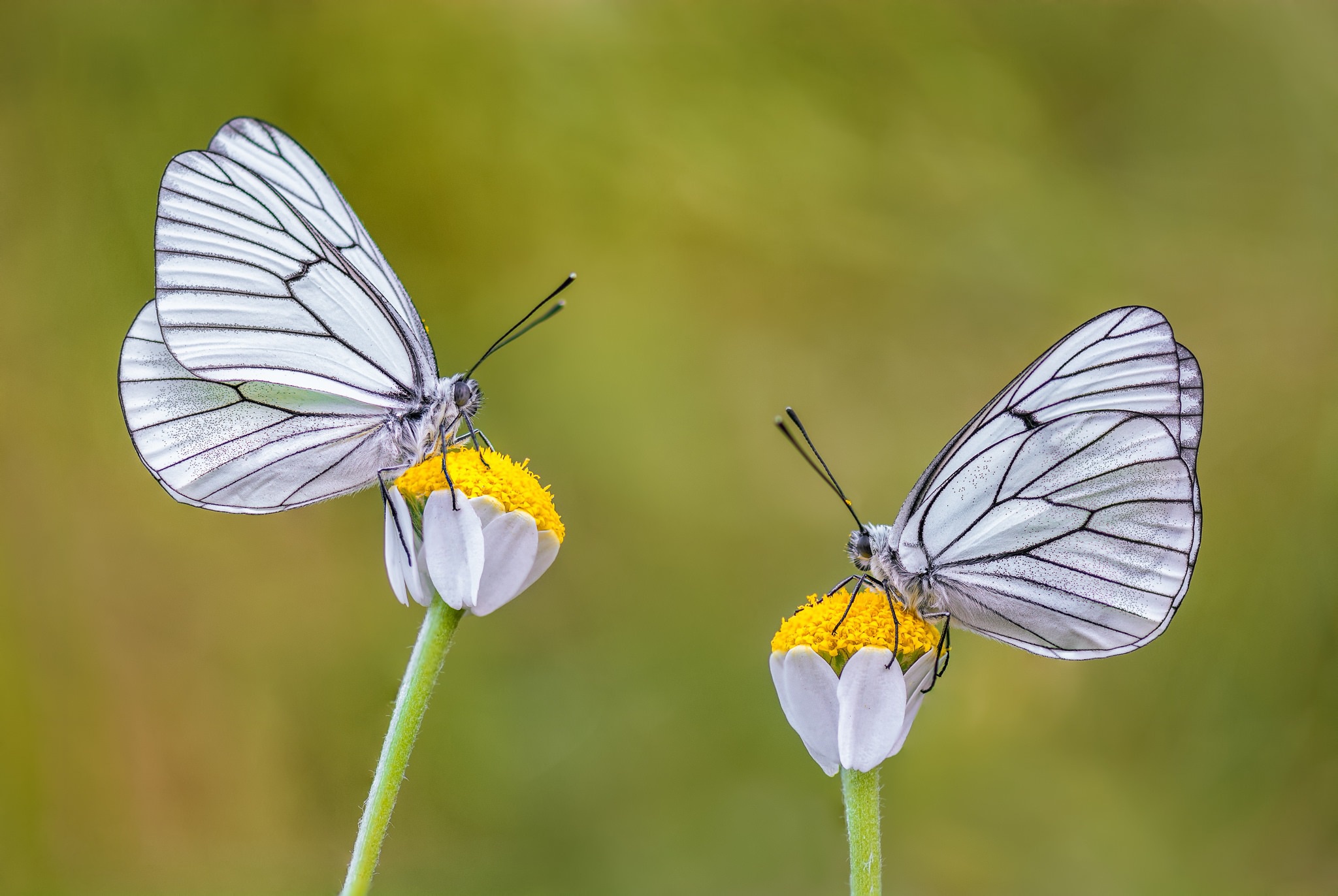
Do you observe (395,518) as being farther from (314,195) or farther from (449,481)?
(314,195)

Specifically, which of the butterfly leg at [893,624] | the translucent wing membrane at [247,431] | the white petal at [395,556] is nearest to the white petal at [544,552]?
the white petal at [395,556]

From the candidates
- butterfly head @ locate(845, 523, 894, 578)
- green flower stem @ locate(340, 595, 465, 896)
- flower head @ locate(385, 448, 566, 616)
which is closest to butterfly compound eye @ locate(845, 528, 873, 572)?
butterfly head @ locate(845, 523, 894, 578)

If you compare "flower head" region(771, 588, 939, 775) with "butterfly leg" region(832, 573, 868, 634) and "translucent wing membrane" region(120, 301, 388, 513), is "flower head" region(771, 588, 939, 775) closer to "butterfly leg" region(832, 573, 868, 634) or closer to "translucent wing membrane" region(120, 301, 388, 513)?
"butterfly leg" region(832, 573, 868, 634)

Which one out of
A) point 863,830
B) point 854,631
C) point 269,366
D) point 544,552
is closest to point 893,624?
point 854,631

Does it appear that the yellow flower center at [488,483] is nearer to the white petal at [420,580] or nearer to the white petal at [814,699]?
the white petal at [420,580]

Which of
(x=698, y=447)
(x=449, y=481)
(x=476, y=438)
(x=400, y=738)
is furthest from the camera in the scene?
(x=698, y=447)

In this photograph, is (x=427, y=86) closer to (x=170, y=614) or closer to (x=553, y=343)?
A: (x=553, y=343)
